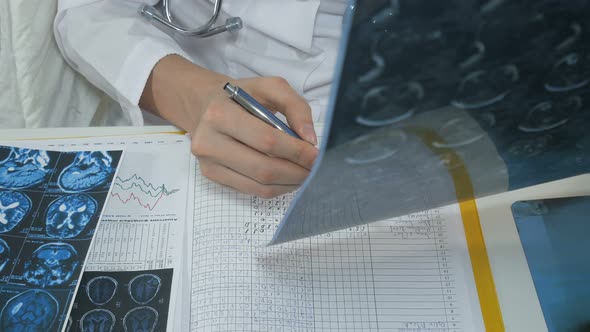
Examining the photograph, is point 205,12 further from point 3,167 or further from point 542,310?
point 542,310

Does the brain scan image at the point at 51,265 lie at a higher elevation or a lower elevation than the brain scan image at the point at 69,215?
lower

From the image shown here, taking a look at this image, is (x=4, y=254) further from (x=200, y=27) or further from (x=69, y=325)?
(x=200, y=27)

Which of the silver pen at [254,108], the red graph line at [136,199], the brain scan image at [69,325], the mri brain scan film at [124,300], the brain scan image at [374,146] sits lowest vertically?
the brain scan image at [69,325]

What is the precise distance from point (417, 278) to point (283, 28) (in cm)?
36

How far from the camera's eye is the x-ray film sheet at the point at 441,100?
0.32 m

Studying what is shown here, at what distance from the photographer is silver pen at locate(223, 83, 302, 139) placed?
0.55 m

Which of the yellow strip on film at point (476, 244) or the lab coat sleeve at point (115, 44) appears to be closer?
the yellow strip on film at point (476, 244)

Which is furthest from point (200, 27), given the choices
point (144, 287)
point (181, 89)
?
point (144, 287)

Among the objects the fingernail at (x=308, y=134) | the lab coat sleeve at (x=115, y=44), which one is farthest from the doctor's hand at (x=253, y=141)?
the lab coat sleeve at (x=115, y=44)

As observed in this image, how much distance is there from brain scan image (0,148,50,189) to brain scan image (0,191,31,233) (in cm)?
1

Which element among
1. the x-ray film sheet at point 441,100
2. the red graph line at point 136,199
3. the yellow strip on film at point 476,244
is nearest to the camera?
the x-ray film sheet at point 441,100

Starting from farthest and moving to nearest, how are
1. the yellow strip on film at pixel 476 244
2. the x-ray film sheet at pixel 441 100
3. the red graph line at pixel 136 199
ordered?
1. the red graph line at pixel 136 199
2. the yellow strip on film at pixel 476 244
3. the x-ray film sheet at pixel 441 100

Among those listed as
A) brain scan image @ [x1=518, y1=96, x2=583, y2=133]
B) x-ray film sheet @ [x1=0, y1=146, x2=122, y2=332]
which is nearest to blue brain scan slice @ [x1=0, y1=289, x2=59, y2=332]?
x-ray film sheet @ [x1=0, y1=146, x2=122, y2=332]

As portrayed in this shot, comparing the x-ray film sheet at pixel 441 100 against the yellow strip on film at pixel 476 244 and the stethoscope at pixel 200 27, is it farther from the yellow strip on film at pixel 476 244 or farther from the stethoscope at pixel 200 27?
the stethoscope at pixel 200 27
